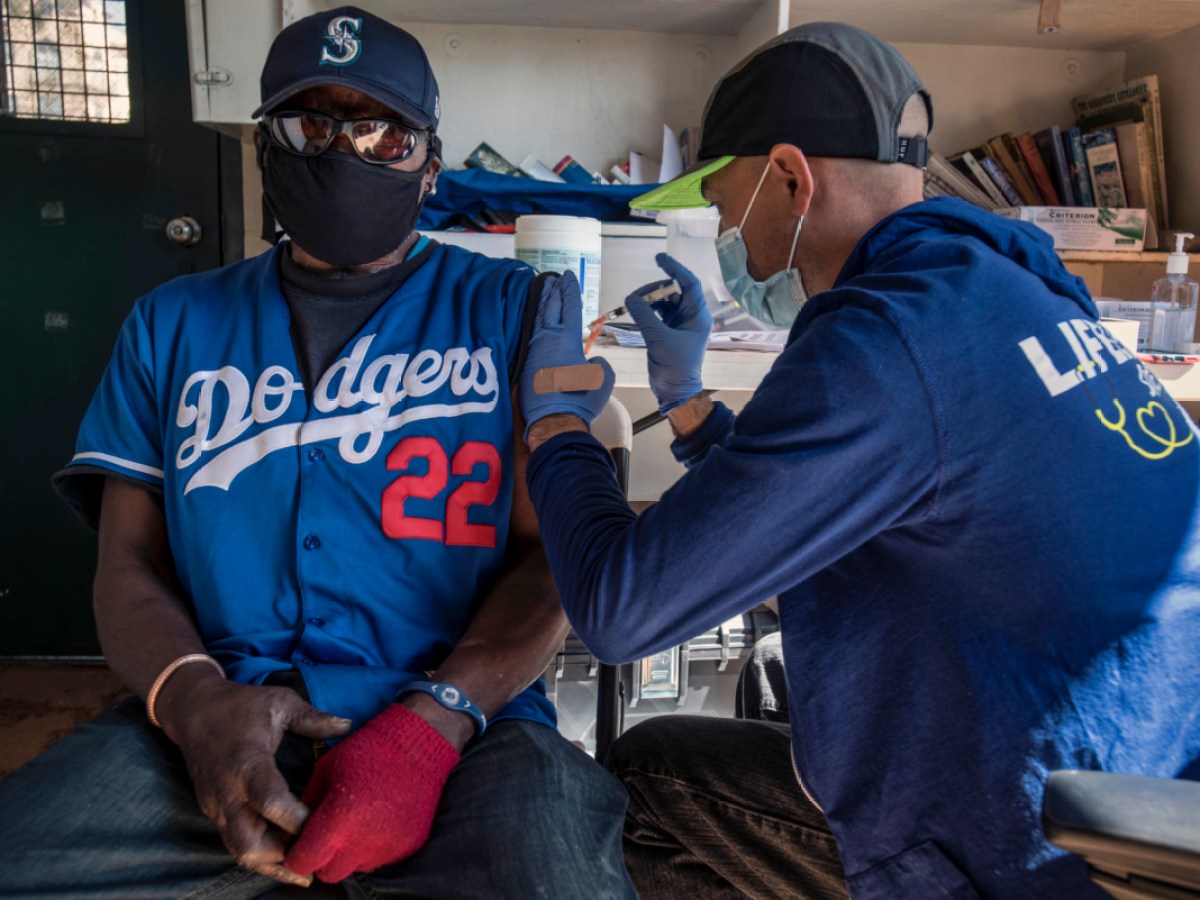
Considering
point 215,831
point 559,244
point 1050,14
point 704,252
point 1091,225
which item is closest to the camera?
point 215,831

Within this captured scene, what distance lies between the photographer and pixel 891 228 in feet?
3.22

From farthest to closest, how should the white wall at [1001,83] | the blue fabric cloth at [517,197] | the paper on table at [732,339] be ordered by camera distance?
the white wall at [1001,83] → the blue fabric cloth at [517,197] → the paper on table at [732,339]

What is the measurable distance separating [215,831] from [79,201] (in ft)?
7.31

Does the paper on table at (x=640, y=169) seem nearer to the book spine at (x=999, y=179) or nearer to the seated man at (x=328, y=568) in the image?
the book spine at (x=999, y=179)

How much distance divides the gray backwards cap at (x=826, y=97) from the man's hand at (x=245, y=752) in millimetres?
760

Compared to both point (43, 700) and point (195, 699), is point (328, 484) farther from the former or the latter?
point (43, 700)

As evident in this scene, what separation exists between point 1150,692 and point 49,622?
2876mm

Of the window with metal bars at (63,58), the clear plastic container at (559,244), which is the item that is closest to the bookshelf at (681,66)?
the window with metal bars at (63,58)

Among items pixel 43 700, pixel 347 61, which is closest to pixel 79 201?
pixel 43 700

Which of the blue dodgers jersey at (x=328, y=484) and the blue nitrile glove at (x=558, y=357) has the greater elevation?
the blue nitrile glove at (x=558, y=357)

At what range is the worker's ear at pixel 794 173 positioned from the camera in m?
1.04

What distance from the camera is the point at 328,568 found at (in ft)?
3.65

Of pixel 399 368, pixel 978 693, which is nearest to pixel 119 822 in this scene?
pixel 399 368

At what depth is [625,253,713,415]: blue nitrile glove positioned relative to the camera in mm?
1333
